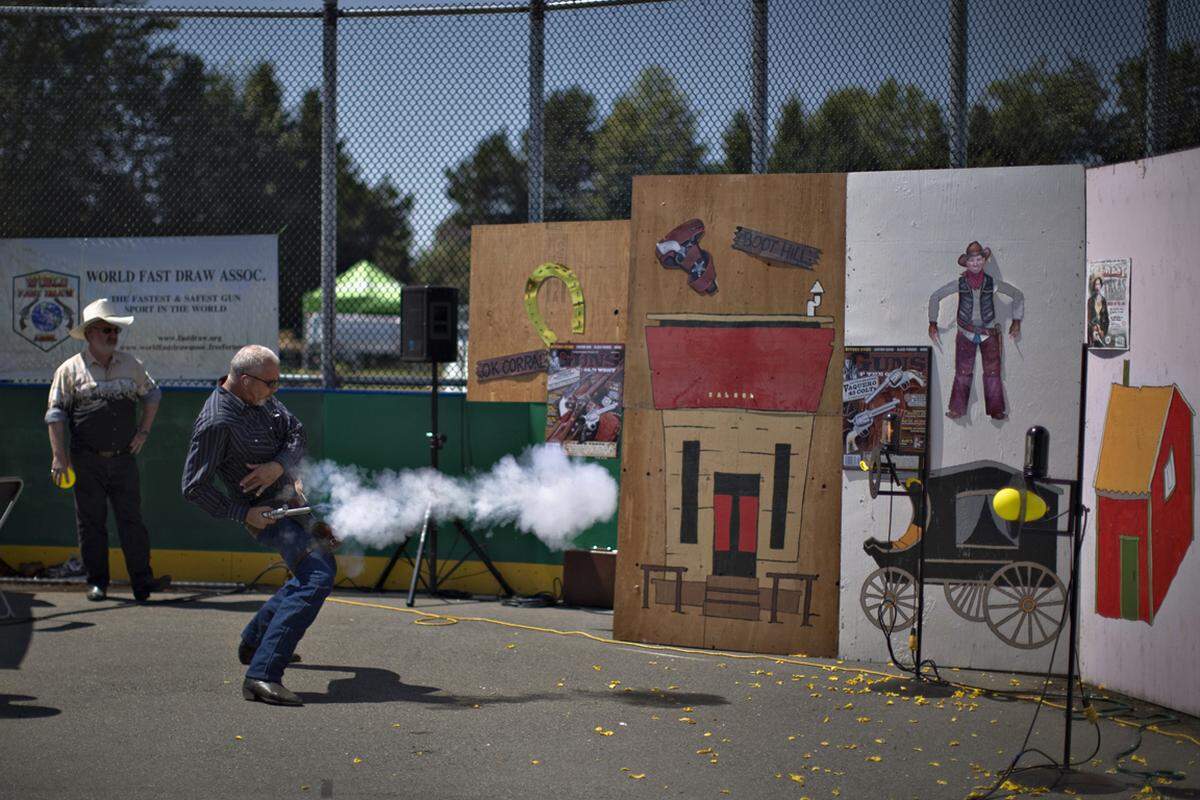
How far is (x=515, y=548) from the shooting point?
1088 cm

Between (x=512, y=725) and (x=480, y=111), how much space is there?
560 cm

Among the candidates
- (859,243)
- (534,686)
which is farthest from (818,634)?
(859,243)

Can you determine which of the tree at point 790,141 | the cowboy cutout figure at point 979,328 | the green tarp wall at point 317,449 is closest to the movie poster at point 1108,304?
the cowboy cutout figure at point 979,328

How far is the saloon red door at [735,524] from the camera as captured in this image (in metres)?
8.81

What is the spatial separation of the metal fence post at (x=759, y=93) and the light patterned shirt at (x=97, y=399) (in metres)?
5.08

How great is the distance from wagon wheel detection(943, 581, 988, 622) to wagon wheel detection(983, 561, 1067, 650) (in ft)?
0.11

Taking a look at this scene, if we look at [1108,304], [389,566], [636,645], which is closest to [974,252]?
[1108,304]

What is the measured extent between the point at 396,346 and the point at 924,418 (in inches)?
194

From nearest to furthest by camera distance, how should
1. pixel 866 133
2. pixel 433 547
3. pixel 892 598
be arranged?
1. pixel 892 598
2. pixel 866 133
3. pixel 433 547

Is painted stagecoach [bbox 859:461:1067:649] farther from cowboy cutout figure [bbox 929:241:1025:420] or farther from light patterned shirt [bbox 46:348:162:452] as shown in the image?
light patterned shirt [bbox 46:348:162:452]

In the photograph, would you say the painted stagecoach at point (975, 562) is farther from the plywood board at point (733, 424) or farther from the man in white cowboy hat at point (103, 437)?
the man in white cowboy hat at point (103, 437)

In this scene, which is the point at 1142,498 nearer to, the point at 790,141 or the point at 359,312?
the point at 790,141

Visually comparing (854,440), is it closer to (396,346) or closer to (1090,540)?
(1090,540)

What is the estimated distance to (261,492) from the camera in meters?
7.57
